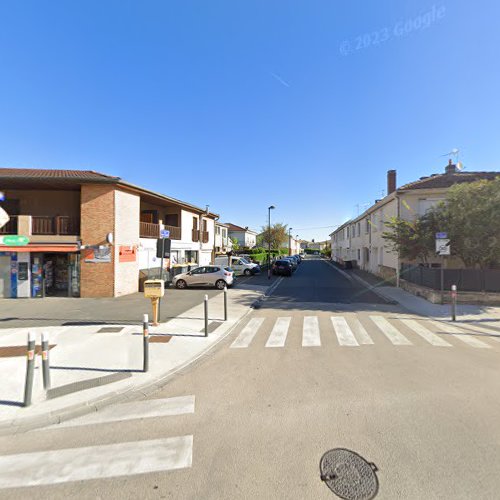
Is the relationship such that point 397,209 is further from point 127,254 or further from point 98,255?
point 98,255

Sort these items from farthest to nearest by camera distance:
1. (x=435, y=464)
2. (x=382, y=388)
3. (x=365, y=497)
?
1. (x=382, y=388)
2. (x=435, y=464)
3. (x=365, y=497)

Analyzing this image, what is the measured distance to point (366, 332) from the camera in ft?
24.9

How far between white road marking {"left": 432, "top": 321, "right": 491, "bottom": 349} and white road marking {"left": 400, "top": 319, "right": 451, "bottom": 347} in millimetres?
526

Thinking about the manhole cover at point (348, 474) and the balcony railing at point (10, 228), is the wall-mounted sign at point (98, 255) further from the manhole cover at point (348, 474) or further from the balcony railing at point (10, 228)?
the manhole cover at point (348, 474)

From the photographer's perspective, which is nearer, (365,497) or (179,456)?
(365,497)

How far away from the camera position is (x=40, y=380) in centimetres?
471

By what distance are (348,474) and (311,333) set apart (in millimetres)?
4867

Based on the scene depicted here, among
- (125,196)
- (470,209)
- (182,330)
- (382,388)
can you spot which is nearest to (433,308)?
(470,209)

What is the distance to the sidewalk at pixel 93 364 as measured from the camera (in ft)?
12.8

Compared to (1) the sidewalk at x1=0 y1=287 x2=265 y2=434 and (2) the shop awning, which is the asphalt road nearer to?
(1) the sidewalk at x1=0 y1=287 x2=265 y2=434

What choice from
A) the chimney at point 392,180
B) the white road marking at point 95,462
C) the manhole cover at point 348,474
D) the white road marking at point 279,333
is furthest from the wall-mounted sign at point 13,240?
the chimney at point 392,180

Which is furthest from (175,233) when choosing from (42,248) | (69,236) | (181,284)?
(42,248)

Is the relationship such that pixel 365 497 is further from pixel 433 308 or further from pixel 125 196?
pixel 125 196

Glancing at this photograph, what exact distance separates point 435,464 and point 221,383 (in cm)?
304
